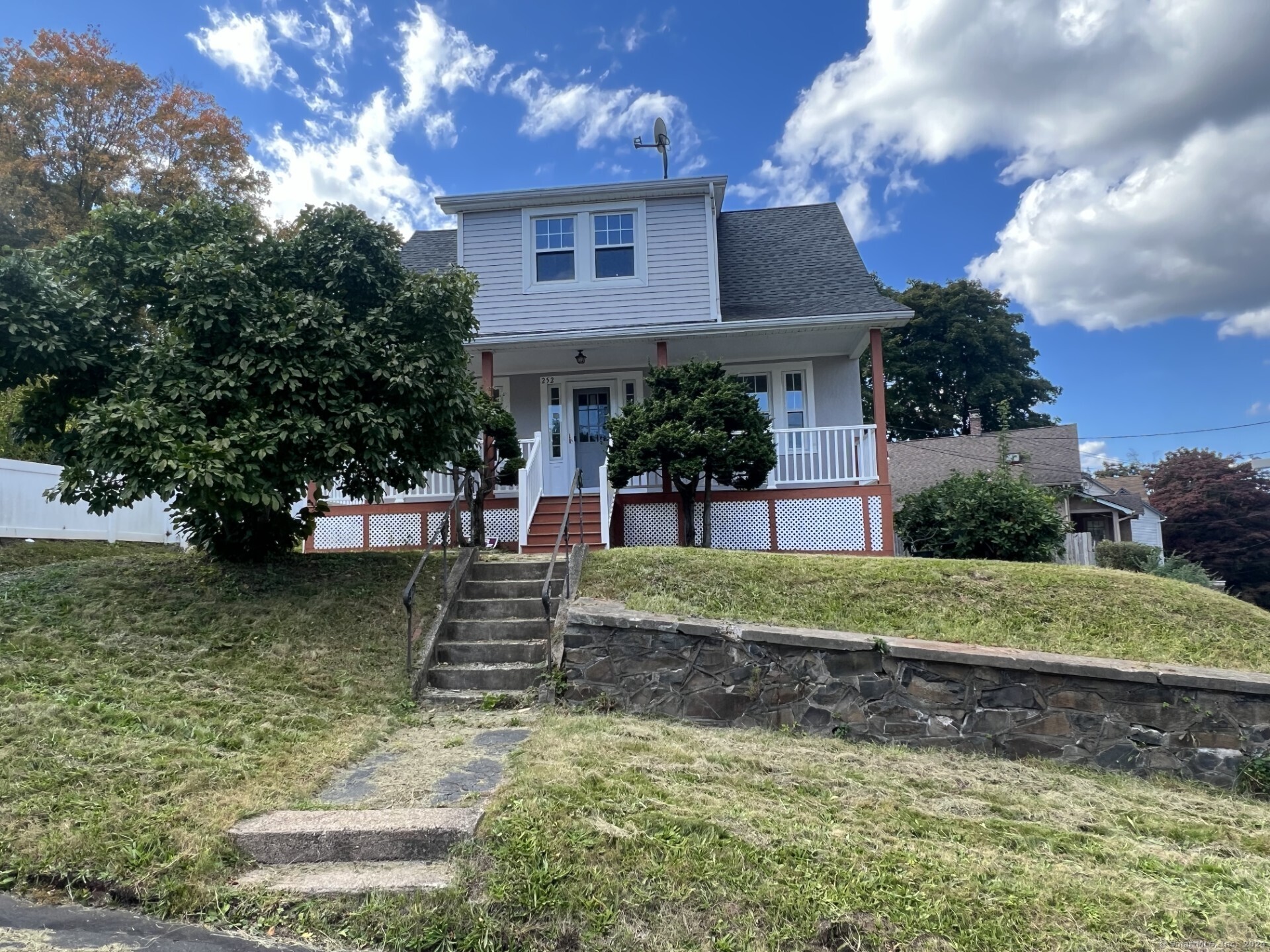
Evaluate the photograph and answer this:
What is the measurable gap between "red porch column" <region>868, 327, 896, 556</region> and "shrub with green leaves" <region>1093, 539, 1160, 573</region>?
761 cm

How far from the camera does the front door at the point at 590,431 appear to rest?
12.7m

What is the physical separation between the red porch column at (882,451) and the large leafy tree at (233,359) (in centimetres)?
601

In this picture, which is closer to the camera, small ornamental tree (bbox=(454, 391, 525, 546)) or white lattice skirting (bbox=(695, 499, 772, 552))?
small ornamental tree (bbox=(454, 391, 525, 546))

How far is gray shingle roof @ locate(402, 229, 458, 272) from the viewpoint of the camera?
13.7 metres

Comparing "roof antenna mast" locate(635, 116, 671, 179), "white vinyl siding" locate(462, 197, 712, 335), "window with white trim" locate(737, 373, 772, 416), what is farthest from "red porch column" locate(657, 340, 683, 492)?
"roof antenna mast" locate(635, 116, 671, 179)

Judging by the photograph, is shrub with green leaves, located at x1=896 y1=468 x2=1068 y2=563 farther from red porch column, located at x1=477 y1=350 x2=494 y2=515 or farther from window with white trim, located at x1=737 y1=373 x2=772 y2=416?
red porch column, located at x1=477 y1=350 x2=494 y2=515

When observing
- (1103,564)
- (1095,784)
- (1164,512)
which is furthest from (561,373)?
(1164,512)

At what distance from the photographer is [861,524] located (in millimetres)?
10891

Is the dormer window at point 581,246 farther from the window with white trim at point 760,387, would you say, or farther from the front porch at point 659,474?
the window with white trim at point 760,387

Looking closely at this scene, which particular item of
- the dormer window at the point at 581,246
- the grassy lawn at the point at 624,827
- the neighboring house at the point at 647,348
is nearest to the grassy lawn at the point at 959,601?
the grassy lawn at the point at 624,827

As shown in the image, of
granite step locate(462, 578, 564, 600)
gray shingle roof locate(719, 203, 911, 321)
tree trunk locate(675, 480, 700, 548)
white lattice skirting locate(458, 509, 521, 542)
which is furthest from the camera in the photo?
gray shingle roof locate(719, 203, 911, 321)

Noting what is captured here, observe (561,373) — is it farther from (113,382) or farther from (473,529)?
(113,382)

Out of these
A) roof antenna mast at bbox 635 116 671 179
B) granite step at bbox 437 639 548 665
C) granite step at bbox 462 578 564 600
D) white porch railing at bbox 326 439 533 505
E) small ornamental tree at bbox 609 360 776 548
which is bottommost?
granite step at bbox 437 639 548 665

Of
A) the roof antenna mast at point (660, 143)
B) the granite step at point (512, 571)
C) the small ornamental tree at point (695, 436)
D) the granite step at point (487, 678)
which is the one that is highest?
the roof antenna mast at point (660, 143)
